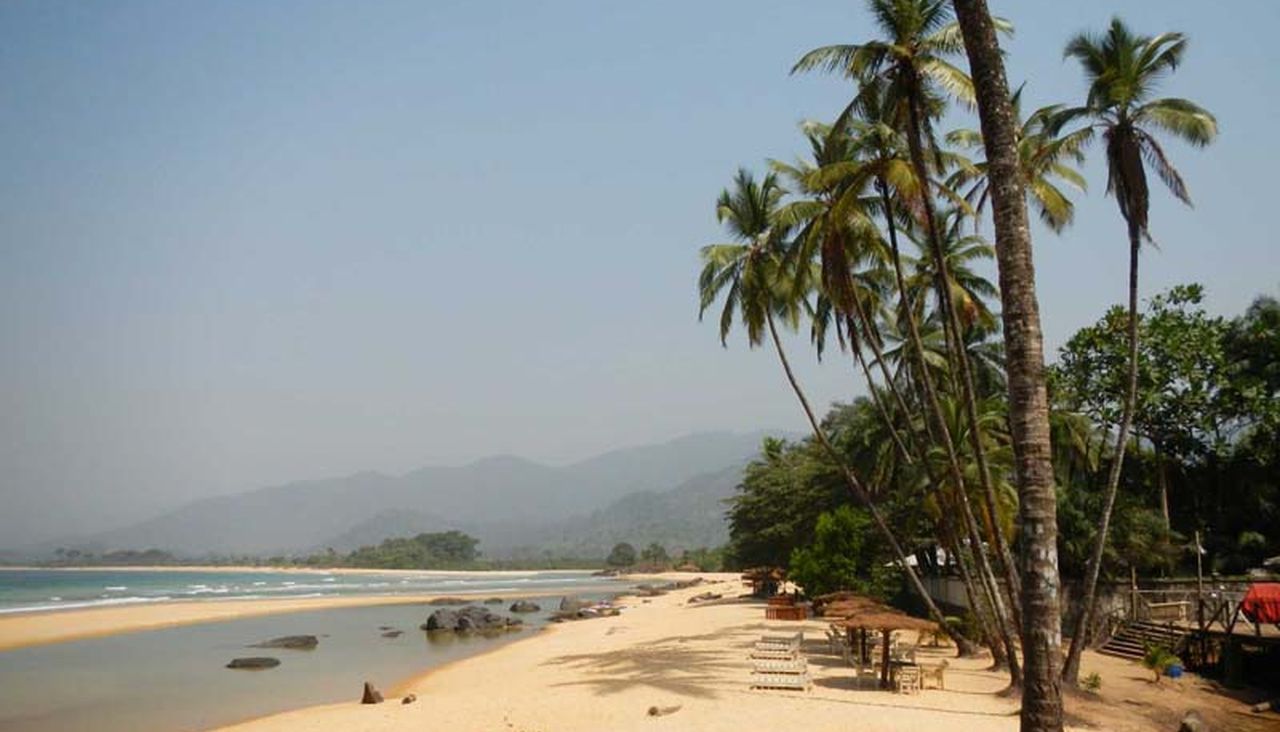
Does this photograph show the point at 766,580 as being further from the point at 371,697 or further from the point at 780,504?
the point at 371,697

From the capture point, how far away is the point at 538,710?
17406mm

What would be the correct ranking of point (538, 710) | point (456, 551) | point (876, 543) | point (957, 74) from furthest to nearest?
point (456, 551)
point (876, 543)
point (538, 710)
point (957, 74)

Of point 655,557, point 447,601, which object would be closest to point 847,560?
point 447,601

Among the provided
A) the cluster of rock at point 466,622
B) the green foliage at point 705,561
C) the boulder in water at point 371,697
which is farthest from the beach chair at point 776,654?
the green foliage at point 705,561

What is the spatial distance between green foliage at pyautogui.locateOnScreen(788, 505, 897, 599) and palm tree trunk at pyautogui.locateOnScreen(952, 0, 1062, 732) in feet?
76.2

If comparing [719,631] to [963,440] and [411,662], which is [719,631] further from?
[963,440]

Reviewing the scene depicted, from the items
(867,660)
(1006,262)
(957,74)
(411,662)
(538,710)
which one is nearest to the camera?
(1006,262)

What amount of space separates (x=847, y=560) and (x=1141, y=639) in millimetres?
10132

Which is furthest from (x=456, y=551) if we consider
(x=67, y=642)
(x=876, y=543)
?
(x=876, y=543)

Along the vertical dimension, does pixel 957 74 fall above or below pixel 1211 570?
above

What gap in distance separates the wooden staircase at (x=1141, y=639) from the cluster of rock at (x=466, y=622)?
2868cm

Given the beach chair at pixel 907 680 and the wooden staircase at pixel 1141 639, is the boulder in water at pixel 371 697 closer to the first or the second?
the beach chair at pixel 907 680

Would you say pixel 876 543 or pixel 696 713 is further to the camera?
pixel 876 543

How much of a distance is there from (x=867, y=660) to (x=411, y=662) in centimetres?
1700
